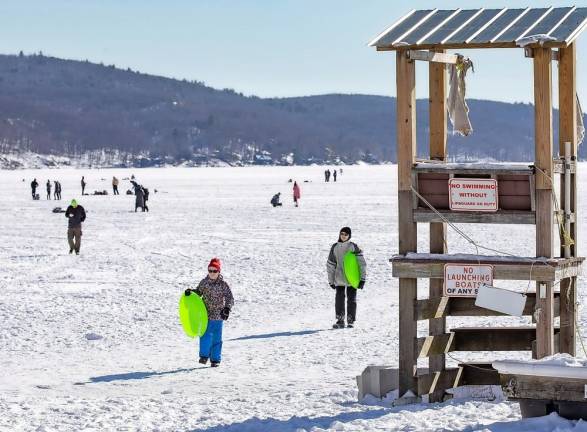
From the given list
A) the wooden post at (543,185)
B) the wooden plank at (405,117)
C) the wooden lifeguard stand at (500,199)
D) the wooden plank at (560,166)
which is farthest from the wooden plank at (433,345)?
the wooden plank at (560,166)

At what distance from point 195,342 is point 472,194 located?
17.6 ft

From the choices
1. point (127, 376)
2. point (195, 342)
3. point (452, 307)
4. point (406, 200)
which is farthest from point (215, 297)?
point (406, 200)

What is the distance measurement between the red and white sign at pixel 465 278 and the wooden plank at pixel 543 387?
1.17m

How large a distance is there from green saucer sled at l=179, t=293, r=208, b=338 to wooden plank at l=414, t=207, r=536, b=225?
331cm

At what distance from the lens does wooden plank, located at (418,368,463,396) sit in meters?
8.55

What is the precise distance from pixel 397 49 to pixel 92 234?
22.3 metres

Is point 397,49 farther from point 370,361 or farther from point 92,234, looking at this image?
point 92,234

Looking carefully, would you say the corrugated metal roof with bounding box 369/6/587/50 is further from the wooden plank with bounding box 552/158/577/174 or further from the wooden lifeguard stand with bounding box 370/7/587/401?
the wooden plank with bounding box 552/158/577/174

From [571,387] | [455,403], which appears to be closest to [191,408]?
[455,403]

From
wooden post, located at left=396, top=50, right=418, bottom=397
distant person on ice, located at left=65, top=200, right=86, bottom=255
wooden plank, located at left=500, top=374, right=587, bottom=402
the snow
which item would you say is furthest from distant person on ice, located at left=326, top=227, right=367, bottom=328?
distant person on ice, located at left=65, top=200, right=86, bottom=255

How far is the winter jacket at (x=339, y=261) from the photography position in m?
13.5

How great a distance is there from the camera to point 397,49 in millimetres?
8281

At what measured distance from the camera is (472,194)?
8.27 m

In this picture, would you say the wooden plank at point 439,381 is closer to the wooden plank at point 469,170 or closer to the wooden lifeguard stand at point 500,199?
the wooden lifeguard stand at point 500,199
